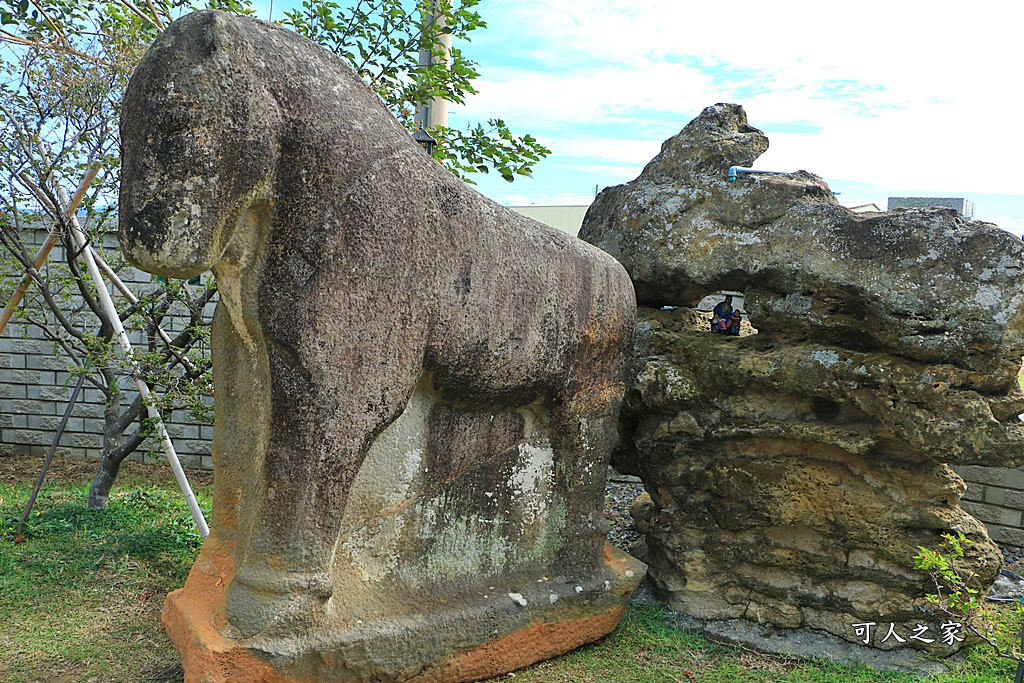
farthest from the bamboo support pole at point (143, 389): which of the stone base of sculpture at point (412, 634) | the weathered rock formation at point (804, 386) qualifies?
the weathered rock formation at point (804, 386)

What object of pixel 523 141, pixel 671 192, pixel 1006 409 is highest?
pixel 523 141

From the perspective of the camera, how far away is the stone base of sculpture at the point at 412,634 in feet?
7.85

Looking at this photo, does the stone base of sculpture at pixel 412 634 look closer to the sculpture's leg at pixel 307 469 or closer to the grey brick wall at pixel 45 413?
the sculpture's leg at pixel 307 469

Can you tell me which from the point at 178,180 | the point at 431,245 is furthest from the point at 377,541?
the point at 178,180

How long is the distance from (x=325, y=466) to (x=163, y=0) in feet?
10.6

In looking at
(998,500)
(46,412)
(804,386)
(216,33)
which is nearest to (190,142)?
(216,33)

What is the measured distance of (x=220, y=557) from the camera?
8.91 ft

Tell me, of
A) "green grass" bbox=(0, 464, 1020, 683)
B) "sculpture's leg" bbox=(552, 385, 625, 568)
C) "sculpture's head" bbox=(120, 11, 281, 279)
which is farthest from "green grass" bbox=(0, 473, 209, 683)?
"sculpture's head" bbox=(120, 11, 281, 279)

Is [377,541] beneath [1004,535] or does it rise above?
above

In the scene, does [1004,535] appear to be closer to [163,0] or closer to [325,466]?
[325,466]

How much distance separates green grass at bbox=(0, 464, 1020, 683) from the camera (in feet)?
9.97

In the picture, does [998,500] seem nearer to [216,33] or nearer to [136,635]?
[136,635]

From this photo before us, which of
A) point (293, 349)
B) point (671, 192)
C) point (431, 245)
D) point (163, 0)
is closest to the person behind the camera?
point (293, 349)

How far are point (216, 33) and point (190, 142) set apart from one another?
30 cm
